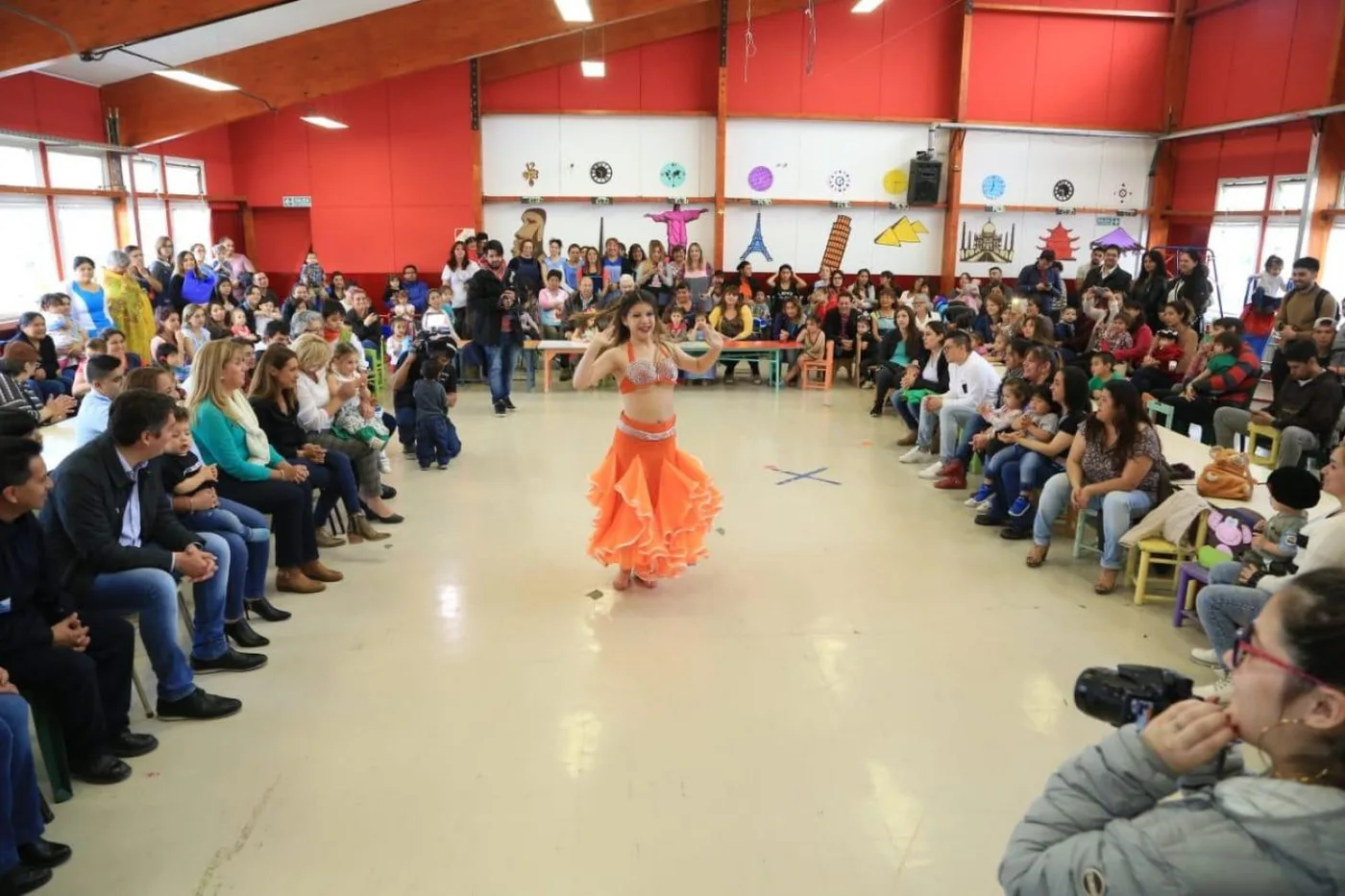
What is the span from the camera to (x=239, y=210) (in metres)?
12.4

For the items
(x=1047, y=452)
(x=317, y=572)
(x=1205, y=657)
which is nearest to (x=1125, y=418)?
(x=1047, y=452)

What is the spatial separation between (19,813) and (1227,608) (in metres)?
3.77

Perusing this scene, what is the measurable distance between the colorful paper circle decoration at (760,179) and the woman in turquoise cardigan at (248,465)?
928 centimetres

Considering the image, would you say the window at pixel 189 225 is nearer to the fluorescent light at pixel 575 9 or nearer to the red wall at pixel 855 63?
the fluorescent light at pixel 575 9

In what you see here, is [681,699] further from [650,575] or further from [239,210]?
[239,210]

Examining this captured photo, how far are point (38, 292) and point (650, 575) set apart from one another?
7.28 meters

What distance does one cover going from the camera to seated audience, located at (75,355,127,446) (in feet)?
13.1

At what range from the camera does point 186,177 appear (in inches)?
441

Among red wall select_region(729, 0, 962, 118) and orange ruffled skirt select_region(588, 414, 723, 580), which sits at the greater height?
red wall select_region(729, 0, 962, 118)

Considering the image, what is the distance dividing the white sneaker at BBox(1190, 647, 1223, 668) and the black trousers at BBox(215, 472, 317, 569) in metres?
3.95

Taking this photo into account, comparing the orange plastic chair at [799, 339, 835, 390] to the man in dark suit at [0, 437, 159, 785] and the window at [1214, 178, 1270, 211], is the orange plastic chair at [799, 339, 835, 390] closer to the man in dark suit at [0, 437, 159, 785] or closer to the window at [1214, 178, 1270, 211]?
the window at [1214, 178, 1270, 211]

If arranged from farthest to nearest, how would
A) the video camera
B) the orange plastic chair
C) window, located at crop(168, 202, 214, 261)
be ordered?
window, located at crop(168, 202, 214, 261)
the orange plastic chair
the video camera

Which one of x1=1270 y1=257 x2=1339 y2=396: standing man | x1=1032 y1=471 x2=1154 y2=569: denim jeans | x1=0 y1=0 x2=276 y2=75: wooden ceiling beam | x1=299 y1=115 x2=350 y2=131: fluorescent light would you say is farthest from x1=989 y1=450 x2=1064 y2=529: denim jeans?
x1=299 y1=115 x2=350 y2=131: fluorescent light

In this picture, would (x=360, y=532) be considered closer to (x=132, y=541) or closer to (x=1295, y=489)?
(x=132, y=541)
